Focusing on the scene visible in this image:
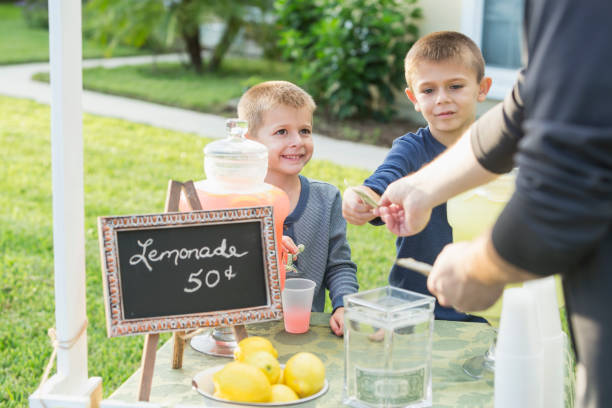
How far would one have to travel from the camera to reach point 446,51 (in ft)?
7.02

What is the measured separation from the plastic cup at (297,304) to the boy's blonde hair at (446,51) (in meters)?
0.79

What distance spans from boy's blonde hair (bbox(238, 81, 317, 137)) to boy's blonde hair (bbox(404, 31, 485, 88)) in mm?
337

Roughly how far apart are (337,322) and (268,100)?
30.4 inches

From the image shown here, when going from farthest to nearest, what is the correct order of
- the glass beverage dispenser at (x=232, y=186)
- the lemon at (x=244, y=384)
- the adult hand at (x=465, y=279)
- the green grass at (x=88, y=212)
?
the green grass at (x=88, y=212), the glass beverage dispenser at (x=232, y=186), the lemon at (x=244, y=384), the adult hand at (x=465, y=279)

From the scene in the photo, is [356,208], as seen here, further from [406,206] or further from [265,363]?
[265,363]

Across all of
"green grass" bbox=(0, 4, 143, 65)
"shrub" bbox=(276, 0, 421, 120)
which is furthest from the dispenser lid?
"green grass" bbox=(0, 4, 143, 65)

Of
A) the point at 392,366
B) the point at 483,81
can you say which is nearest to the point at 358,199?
the point at 392,366

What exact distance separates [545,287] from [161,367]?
2.57ft

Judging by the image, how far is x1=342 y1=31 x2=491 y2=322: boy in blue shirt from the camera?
213 centimetres

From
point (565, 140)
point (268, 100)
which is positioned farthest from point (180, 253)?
point (268, 100)

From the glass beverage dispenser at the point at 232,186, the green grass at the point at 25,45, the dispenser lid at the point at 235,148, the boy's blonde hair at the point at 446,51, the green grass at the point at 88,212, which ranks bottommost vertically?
the green grass at the point at 88,212

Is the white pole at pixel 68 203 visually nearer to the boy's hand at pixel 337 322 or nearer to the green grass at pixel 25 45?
the boy's hand at pixel 337 322

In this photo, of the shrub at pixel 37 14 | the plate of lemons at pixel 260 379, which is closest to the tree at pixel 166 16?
the shrub at pixel 37 14

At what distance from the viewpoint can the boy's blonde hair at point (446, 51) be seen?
2143mm
